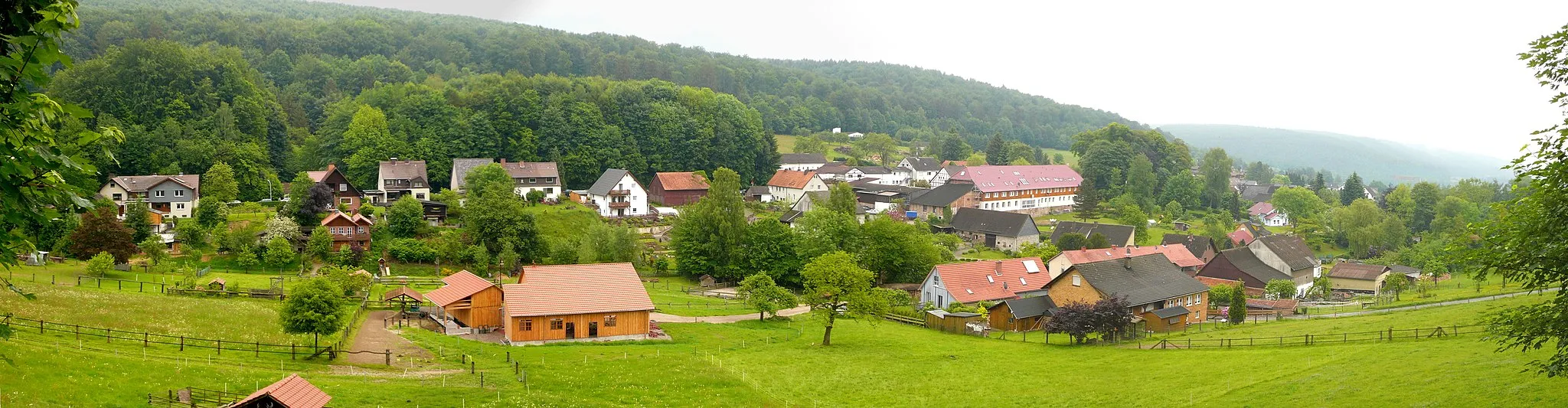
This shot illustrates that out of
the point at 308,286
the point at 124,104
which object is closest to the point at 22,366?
the point at 308,286

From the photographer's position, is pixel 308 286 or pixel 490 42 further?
pixel 490 42

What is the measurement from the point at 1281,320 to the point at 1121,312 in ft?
38.3


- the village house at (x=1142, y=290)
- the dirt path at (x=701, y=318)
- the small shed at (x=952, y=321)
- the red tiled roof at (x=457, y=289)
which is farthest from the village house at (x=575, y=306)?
the village house at (x=1142, y=290)

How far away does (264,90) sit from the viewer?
284 feet

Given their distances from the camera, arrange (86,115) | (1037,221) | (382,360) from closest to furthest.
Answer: (86,115) < (382,360) < (1037,221)

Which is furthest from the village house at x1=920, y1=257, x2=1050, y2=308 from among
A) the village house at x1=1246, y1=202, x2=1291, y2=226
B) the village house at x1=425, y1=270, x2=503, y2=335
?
the village house at x1=1246, y1=202, x2=1291, y2=226

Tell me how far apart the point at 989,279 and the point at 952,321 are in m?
7.82

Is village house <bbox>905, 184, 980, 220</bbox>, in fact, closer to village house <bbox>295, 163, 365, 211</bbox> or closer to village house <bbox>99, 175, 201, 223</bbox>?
village house <bbox>295, 163, 365, 211</bbox>

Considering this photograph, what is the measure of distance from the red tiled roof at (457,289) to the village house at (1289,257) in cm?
5287

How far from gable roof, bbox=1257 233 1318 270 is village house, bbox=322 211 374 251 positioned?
58965 millimetres

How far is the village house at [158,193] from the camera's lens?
57312 millimetres

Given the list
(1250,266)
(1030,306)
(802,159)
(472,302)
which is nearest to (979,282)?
(1030,306)

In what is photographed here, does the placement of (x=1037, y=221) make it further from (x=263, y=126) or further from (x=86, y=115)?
(x=86, y=115)

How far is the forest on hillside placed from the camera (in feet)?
242
